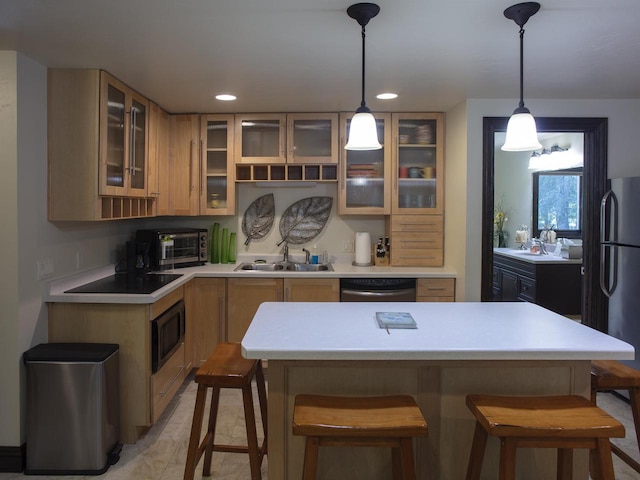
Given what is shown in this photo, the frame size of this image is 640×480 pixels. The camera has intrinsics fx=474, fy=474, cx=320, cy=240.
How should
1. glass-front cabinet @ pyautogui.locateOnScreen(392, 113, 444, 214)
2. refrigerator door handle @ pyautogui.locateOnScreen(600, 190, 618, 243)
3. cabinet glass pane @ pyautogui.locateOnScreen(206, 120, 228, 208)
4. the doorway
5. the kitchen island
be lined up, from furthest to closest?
cabinet glass pane @ pyautogui.locateOnScreen(206, 120, 228, 208), glass-front cabinet @ pyautogui.locateOnScreen(392, 113, 444, 214), the doorway, refrigerator door handle @ pyautogui.locateOnScreen(600, 190, 618, 243), the kitchen island

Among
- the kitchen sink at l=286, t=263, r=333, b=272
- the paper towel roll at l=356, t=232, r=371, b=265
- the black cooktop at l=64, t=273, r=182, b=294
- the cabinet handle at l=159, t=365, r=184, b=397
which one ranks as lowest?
the cabinet handle at l=159, t=365, r=184, b=397

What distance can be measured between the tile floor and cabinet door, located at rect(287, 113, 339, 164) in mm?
2115

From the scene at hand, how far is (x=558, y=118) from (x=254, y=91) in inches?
90.9

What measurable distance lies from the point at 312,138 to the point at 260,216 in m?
0.91

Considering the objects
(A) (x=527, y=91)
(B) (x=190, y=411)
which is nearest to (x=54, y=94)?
(B) (x=190, y=411)

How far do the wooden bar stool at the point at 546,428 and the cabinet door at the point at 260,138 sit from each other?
116 inches

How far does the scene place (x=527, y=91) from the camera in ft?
11.0

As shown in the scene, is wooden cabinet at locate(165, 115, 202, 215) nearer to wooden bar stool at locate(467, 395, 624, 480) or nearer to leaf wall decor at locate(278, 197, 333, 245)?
leaf wall decor at locate(278, 197, 333, 245)

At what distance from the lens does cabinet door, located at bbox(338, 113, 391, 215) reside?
13.6 ft

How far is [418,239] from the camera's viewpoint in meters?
4.17

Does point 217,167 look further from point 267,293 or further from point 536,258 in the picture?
point 536,258

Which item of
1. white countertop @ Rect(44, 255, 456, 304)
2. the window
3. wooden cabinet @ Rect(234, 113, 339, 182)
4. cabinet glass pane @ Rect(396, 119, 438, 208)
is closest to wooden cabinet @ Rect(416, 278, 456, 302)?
white countertop @ Rect(44, 255, 456, 304)

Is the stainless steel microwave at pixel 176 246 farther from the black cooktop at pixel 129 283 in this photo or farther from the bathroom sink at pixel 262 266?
the bathroom sink at pixel 262 266

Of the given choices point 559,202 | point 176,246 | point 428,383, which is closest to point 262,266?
point 176,246
